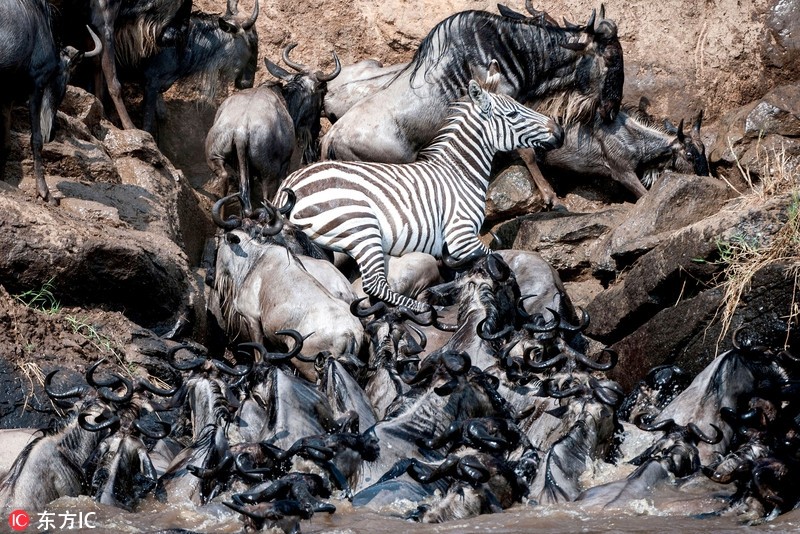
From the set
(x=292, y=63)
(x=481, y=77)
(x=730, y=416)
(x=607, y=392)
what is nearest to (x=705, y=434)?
(x=730, y=416)

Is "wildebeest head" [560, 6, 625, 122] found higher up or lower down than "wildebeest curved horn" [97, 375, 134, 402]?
higher up

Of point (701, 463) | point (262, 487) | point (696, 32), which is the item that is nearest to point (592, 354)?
point (701, 463)

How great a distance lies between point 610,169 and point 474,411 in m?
5.13

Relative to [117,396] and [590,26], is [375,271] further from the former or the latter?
[590,26]

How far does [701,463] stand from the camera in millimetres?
7512

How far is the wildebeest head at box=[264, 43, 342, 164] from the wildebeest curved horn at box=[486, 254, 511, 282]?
3211 mm

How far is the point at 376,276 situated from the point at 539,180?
109 inches

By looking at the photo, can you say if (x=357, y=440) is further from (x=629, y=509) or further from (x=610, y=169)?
(x=610, y=169)

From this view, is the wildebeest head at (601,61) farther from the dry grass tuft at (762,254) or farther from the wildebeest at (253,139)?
the dry grass tuft at (762,254)

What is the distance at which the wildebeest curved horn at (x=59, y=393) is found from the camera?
299 inches

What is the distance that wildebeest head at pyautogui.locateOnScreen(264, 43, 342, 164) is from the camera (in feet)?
40.3

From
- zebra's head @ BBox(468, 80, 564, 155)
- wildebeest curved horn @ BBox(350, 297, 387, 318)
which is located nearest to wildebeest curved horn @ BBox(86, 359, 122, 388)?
wildebeest curved horn @ BBox(350, 297, 387, 318)

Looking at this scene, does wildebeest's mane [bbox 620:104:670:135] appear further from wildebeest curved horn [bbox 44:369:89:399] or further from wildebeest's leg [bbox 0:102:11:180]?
wildebeest curved horn [bbox 44:369:89:399]

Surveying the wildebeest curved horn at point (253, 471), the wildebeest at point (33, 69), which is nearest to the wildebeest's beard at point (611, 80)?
the wildebeest at point (33, 69)
